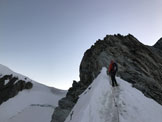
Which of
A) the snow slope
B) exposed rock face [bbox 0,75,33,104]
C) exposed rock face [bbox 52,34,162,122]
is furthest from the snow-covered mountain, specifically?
the snow slope

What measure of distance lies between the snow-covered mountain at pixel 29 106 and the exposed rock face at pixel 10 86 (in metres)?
1.64

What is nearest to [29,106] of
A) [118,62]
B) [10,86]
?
[10,86]

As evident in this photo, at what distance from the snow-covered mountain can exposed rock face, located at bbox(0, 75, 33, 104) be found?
1.64m

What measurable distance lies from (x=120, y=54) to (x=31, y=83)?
54502 mm

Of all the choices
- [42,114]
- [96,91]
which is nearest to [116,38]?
[96,91]

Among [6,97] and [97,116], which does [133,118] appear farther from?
[6,97]

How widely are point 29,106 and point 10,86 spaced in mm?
17386

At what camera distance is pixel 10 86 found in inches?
2340

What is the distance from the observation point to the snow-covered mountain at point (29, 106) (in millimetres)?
42359

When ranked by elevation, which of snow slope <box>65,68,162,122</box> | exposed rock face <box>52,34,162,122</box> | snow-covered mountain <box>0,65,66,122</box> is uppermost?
exposed rock face <box>52,34,162,122</box>

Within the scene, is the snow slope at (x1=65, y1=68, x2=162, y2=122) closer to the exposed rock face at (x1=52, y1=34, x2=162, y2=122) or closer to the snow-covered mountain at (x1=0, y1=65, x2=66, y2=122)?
the exposed rock face at (x1=52, y1=34, x2=162, y2=122)

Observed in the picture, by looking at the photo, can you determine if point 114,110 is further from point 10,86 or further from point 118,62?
point 10,86

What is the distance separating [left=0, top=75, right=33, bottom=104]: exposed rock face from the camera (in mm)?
56156

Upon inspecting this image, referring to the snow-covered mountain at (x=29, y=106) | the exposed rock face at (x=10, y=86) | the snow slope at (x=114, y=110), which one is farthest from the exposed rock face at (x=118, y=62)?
the exposed rock face at (x=10, y=86)
